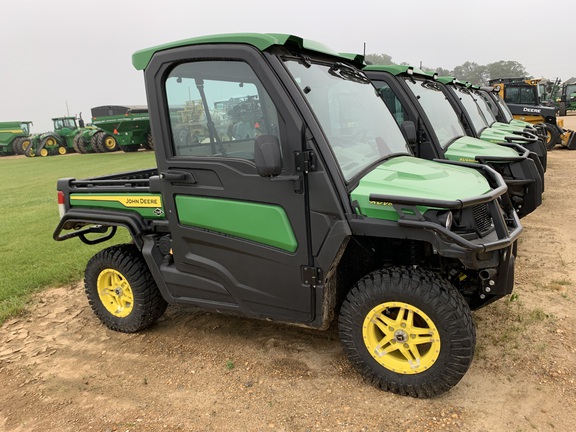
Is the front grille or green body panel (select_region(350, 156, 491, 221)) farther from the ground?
green body panel (select_region(350, 156, 491, 221))

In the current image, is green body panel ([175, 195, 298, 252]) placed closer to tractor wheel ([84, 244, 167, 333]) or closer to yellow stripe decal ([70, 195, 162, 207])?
yellow stripe decal ([70, 195, 162, 207])

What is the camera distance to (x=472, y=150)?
18.8 ft

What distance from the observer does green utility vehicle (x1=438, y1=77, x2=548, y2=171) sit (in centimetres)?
706

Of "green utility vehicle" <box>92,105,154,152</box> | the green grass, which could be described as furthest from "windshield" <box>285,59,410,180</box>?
"green utility vehicle" <box>92,105,154,152</box>

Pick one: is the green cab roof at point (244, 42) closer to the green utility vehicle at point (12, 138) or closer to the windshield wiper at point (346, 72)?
the windshield wiper at point (346, 72)

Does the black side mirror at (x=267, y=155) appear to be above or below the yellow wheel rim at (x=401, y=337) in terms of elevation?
above

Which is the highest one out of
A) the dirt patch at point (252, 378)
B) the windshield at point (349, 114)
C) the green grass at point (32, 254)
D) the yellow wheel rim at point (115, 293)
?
the windshield at point (349, 114)

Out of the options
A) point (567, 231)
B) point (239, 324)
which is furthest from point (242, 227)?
point (567, 231)

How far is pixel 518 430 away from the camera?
A: 8.50ft

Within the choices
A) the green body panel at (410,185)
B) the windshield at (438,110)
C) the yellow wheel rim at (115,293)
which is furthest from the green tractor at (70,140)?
the green body panel at (410,185)

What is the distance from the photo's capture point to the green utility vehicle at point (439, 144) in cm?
543

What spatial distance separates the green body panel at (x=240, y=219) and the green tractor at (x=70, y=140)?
25.6 meters

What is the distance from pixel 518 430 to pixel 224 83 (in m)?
2.76

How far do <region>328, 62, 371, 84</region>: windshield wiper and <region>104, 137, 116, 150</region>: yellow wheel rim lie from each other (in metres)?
25.7
